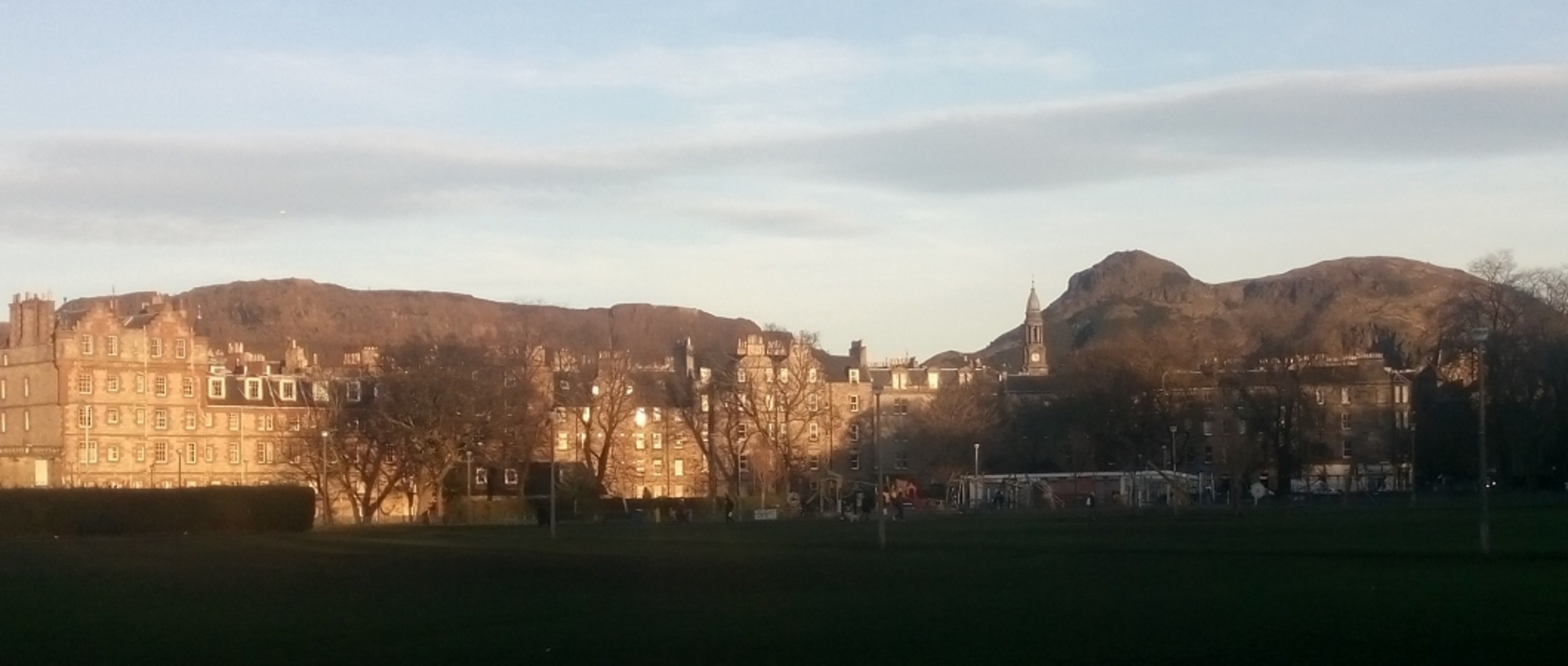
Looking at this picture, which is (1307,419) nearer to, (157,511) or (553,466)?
(553,466)

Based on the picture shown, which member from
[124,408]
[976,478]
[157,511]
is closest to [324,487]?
[157,511]

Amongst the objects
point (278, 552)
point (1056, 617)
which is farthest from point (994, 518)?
point (1056, 617)

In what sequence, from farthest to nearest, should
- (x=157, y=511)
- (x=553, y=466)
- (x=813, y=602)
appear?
(x=157, y=511) → (x=553, y=466) → (x=813, y=602)

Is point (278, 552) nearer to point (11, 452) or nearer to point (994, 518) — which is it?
point (994, 518)

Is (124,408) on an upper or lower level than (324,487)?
upper

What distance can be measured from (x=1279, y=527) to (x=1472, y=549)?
18.9 meters

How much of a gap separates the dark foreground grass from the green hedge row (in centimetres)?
2227

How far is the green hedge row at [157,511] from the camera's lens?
75.5 meters

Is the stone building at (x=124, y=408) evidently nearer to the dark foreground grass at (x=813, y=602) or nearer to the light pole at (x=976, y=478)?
the light pole at (x=976, y=478)

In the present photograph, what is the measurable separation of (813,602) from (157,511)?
56.2m

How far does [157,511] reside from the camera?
256ft

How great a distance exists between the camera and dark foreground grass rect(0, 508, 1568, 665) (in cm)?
2125

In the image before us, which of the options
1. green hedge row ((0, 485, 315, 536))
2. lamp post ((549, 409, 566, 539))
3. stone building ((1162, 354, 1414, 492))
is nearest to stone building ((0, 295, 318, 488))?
lamp post ((549, 409, 566, 539))

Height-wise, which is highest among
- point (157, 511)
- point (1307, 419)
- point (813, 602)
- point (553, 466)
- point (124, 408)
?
point (124, 408)
